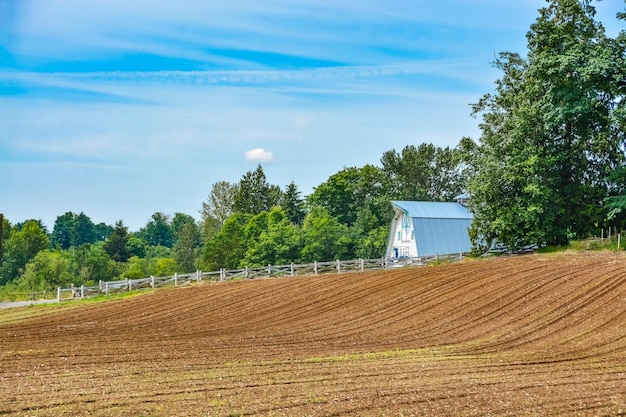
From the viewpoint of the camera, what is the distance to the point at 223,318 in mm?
24891

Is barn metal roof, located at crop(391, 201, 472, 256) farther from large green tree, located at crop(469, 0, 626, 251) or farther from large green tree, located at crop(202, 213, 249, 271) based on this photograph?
large green tree, located at crop(202, 213, 249, 271)

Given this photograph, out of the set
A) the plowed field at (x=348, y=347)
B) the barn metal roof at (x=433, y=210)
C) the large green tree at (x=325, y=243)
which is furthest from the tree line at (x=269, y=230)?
the plowed field at (x=348, y=347)

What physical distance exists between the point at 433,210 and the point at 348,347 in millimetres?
36500

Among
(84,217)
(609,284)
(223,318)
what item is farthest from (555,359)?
(84,217)

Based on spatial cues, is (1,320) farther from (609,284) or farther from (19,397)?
(609,284)

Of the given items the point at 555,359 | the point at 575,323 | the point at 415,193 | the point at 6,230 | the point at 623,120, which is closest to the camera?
the point at 555,359

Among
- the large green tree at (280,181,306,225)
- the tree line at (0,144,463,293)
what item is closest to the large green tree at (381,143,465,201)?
the tree line at (0,144,463,293)

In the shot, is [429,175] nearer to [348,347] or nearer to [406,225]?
[406,225]

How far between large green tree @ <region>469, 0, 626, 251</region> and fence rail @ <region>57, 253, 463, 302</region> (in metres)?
5.32

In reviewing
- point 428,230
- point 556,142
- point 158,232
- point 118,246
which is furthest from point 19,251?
point 556,142

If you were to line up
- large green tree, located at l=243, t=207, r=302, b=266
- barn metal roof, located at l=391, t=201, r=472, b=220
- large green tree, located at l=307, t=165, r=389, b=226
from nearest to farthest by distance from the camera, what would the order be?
barn metal roof, located at l=391, t=201, r=472, b=220, large green tree, located at l=243, t=207, r=302, b=266, large green tree, located at l=307, t=165, r=389, b=226

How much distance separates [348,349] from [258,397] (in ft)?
22.3

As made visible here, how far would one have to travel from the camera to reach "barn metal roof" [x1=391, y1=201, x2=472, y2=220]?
50875 millimetres

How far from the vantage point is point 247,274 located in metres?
41.0
